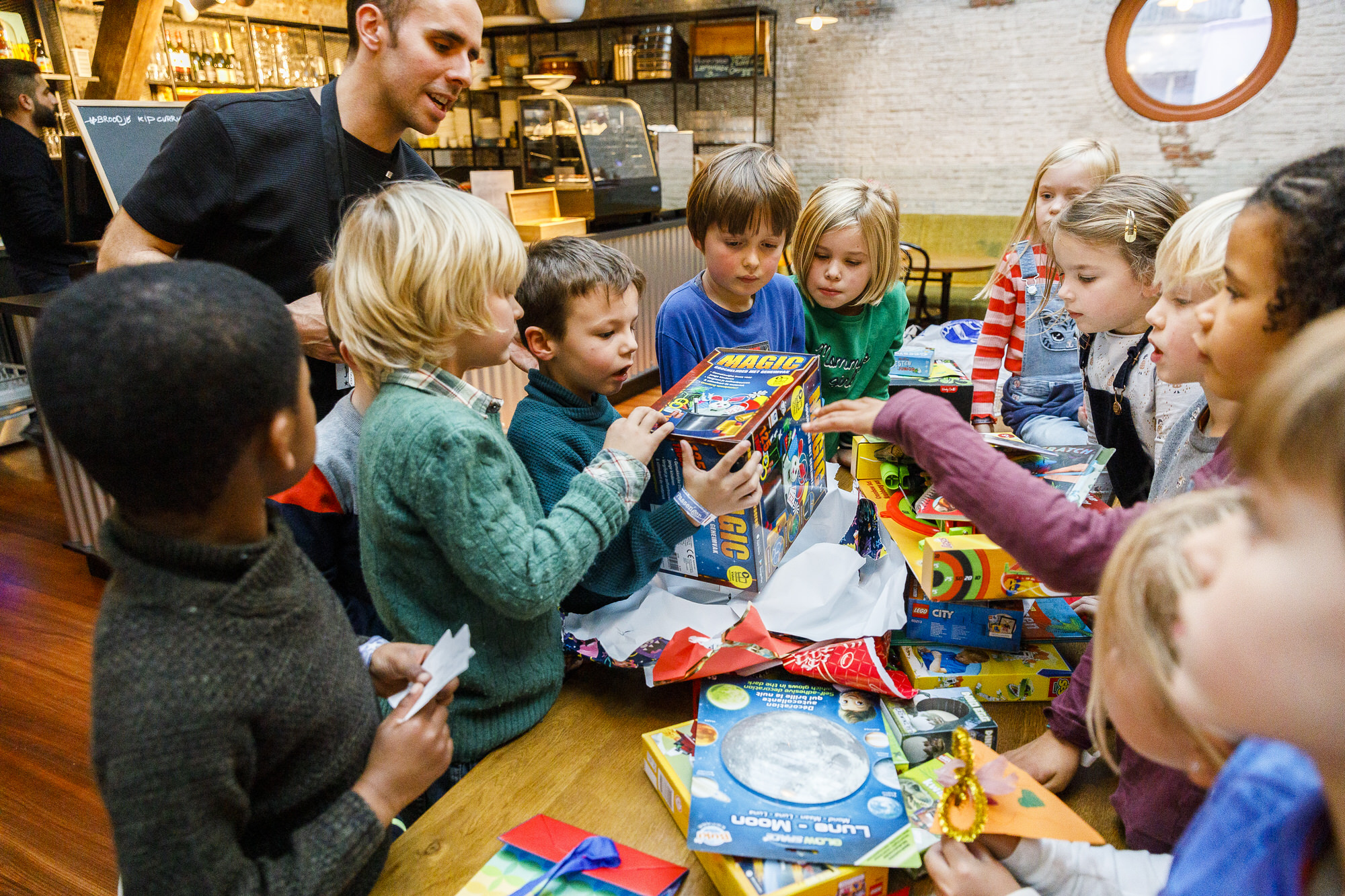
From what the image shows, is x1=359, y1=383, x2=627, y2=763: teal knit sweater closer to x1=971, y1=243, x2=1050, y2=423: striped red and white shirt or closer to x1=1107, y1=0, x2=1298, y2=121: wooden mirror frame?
x1=971, y1=243, x2=1050, y2=423: striped red and white shirt

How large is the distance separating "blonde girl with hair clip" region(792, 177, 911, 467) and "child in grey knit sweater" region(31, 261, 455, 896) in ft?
4.62

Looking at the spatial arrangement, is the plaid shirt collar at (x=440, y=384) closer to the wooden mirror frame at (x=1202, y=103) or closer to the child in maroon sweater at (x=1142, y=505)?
the child in maroon sweater at (x=1142, y=505)

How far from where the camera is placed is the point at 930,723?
980mm

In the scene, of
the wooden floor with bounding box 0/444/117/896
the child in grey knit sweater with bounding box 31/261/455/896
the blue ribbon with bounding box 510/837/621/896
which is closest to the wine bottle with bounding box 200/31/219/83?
the wooden floor with bounding box 0/444/117/896

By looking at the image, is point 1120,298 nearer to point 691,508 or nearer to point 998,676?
point 998,676

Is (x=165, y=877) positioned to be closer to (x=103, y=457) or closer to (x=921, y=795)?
(x=103, y=457)

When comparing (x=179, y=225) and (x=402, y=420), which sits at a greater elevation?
(x=179, y=225)

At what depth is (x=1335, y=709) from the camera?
0.39 metres

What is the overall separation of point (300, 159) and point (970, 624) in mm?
1706

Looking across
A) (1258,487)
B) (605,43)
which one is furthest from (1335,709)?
(605,43)

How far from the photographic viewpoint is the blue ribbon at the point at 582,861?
2.57 feet

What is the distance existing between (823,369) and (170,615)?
1794mm

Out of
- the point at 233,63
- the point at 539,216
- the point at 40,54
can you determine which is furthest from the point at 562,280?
the point at 233,63

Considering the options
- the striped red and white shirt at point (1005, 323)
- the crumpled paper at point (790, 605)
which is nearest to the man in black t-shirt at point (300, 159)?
the crumpled paper at point (790, 605)
